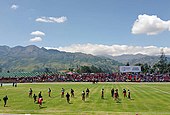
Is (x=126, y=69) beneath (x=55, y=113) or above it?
above

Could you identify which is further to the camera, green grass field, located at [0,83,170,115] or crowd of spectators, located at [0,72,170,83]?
crowd of spectators, located at [0,72,170,83]

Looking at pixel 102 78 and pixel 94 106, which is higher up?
pixel 102 78

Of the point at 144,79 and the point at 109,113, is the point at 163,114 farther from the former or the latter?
the point at 144,79

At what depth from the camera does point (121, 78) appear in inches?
4611

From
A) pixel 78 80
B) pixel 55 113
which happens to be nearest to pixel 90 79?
pixel 78 80

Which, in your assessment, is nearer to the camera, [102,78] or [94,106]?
[94,106]

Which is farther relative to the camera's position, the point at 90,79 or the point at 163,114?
the point at 90,79

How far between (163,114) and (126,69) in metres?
99.9

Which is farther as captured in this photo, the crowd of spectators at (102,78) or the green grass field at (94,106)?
the crowd of spectators at (102,78)

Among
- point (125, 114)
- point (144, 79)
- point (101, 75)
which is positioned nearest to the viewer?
point (125, 114)

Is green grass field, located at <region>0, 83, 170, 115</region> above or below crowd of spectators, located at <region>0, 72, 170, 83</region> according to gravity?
below

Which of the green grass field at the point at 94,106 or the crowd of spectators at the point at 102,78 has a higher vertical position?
the crowd of spectators at the point at 102,78

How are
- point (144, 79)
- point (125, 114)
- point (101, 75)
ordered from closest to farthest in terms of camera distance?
point (125, 114)
point (144, 79)
point (101, 75)

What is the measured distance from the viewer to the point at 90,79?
11862cm
